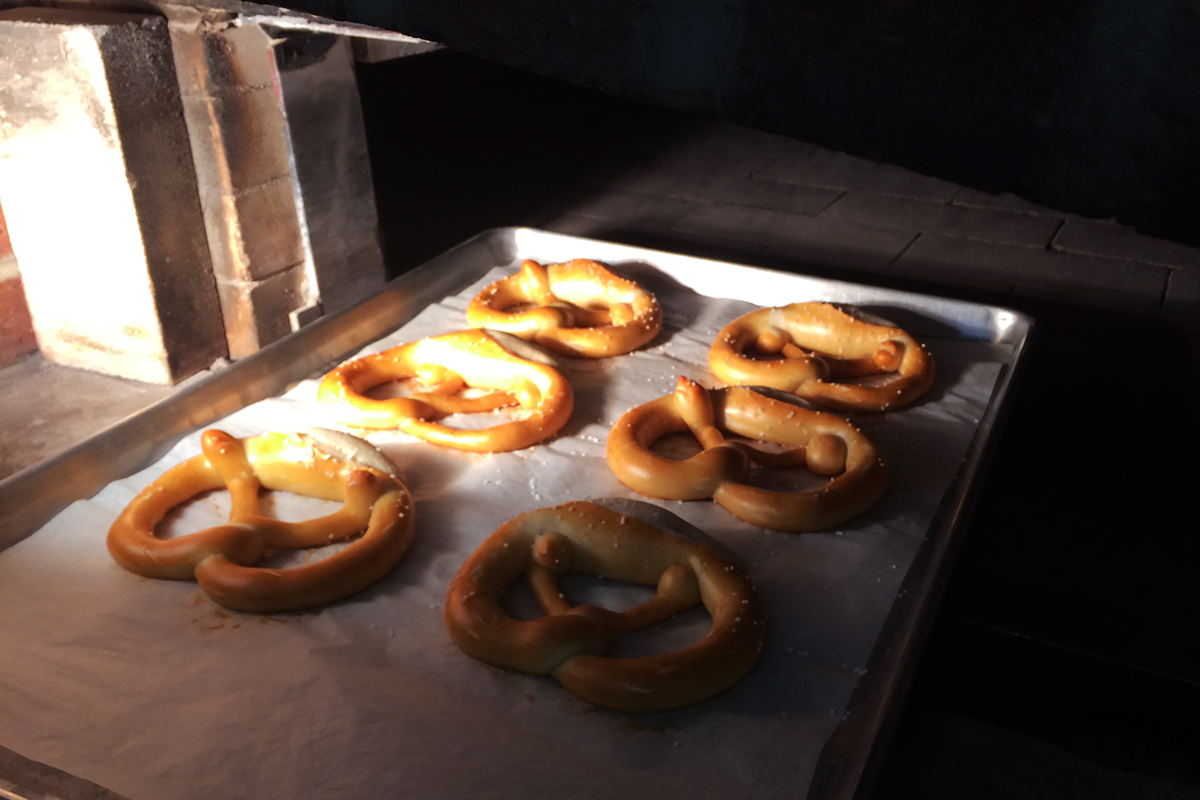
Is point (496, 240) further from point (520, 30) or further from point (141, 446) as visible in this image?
point (520, 30)

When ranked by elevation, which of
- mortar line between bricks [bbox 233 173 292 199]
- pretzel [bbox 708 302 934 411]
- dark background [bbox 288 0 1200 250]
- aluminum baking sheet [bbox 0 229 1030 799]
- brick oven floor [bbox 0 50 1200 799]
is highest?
dark background [bbox 288 0 1200 250]

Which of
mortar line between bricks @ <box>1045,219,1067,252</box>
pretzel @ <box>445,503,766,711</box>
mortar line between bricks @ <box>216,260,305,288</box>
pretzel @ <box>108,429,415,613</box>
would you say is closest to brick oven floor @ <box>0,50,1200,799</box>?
mortar line between bricks @ <box>1045,219,1067,252</box>

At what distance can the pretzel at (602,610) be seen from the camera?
119 centimetres

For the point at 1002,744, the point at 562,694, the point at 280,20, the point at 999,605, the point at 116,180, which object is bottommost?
the point at 1002,744

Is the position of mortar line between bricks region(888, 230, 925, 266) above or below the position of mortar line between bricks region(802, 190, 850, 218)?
below

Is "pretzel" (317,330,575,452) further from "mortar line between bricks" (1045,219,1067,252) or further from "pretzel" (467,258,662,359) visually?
"mortar line between bricks" (1045,219,1067,252)

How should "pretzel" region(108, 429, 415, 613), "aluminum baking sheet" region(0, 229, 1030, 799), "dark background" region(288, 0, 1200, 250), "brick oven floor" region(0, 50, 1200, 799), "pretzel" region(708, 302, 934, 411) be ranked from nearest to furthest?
"dark background" region(288, 0, 1200, 250) < "aluminum baking sheet" region(0, 229, 1030, 799) < "pretzel" region(108, 429, 415, 613) < "brick oven floor" region(0, 50, 1200, 799) < "pretzel" region(708, 302, 934, 411)

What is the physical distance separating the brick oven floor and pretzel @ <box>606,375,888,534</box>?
38 centimetres

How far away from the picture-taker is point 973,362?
2.00 m

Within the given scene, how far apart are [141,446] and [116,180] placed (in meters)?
0.94

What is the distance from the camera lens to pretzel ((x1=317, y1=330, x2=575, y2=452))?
68.3 inches

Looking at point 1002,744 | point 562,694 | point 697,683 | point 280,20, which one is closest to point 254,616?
point 562,694

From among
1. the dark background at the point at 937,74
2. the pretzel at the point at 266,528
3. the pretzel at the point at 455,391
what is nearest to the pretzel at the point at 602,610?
the pretzel at the point at 266,528

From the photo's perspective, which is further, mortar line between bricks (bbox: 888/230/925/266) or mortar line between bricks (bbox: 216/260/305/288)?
mortar line between bricks (bbox: 888/230/925/266)
